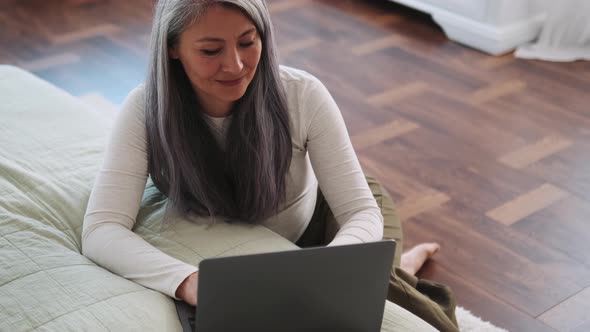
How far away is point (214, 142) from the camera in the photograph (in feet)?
5.07

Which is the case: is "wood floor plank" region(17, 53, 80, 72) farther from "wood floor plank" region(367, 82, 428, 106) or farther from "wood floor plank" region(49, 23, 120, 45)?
"wood floor plank" region(367, 82, 428, 106)

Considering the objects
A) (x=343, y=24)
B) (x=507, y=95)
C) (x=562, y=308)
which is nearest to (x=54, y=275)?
(x=562, y=308)

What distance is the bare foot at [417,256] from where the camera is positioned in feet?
6.95

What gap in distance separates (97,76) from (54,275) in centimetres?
220

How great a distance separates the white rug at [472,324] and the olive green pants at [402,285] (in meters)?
0.19

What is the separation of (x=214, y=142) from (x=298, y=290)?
48 centimetres

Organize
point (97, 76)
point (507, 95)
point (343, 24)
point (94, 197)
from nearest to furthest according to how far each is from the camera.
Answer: point (94, 197) < point (507, 95) < point (97, 76) < point (343, 24)

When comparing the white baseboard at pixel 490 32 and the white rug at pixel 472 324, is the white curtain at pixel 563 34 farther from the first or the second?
the white rug at pixel 472 324

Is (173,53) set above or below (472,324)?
above

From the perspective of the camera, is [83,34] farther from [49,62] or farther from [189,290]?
[189,290]

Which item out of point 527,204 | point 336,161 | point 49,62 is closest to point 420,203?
point 527,204

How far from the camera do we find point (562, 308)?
6.48ft

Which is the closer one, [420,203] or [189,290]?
[189,290]

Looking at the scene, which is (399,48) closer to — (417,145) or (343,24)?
(343,24)
